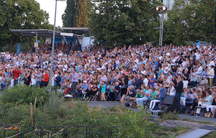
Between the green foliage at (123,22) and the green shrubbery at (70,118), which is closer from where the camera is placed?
the green shrubbery at (70,118)

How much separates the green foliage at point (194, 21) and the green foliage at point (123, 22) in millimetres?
2477

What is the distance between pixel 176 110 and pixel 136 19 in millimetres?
19722

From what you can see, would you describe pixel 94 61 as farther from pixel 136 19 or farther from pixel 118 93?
pixel 136 19

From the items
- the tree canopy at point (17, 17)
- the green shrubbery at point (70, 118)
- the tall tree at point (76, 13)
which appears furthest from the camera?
the tall tree at point (76, 13)

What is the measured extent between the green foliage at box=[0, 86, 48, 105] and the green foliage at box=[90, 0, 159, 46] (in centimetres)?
2058

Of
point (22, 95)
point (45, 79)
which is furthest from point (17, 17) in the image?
point (22, 95)

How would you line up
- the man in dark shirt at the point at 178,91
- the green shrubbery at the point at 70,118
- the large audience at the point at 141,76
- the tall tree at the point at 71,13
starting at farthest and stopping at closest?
the tall tree at the point at 71,13
the large audience at the point at 141,76
the man in dark shirt at the point at 178,91
the green shrubbery at the point at 70,118

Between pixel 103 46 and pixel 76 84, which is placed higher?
pixel 103 46

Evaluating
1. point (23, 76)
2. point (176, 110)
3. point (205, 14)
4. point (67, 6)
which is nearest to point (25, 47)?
point (67, 6)

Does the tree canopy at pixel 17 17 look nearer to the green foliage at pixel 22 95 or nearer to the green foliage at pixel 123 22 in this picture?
the green foliage at pixel 123 22

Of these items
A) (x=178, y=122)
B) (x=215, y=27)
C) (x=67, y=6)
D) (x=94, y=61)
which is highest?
(x=67, y=6)

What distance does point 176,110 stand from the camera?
16.4 metres

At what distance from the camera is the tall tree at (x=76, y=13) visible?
202 ft

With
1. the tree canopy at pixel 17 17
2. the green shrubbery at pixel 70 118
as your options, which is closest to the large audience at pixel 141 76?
the green shrubbery at pixel 70 118
